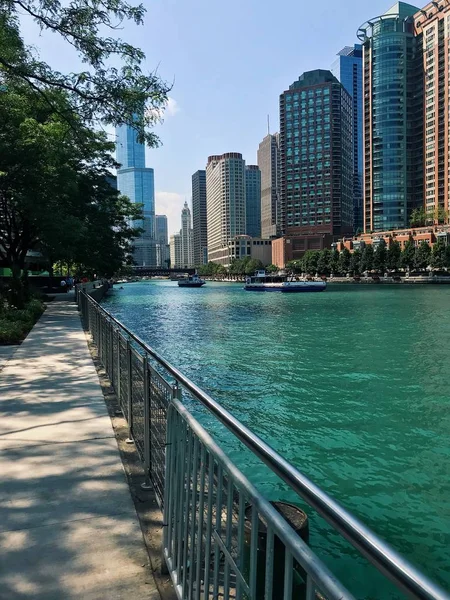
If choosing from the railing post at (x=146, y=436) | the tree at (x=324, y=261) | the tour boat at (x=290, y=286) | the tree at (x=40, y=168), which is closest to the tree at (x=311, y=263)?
the tree at (x=324, y=261)

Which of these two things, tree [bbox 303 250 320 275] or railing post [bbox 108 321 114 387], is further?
tree [bbox 303 250 320 275]

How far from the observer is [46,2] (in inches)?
476

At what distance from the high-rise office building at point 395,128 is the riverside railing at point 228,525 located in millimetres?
182065

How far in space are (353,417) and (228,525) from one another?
31.1ft

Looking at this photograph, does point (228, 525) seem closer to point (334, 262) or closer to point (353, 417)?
point (353, 417)

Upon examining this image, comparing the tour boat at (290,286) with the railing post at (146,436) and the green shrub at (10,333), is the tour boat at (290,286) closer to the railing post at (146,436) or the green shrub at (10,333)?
the green shrub at (10,333)

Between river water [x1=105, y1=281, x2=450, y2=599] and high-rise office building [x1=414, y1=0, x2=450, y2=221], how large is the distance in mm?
147730

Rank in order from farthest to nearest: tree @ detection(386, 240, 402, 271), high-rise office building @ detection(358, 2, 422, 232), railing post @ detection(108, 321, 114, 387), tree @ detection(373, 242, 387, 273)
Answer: high-rise office building @ detection(358, 2, 422, 232) < tree @ detection(373, 242, 387, 273) < tree @ detection(386, 240, 402, 271) < railing post @ detection(108, 321, 114, 387)

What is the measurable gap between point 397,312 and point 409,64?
169m

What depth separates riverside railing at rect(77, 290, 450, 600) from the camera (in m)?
1.58

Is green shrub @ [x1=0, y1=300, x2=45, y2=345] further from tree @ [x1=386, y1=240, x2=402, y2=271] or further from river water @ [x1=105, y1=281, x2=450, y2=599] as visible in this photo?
tree @ [x1=386, y1=240, x2=402, y2=271]

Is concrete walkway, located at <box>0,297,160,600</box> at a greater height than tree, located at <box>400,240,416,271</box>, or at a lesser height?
lesser

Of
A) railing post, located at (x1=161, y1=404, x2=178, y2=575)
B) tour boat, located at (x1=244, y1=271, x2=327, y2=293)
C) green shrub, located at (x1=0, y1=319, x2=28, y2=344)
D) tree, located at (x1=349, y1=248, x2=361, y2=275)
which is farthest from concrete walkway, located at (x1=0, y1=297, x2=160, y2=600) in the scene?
tree, located at (x1=349, y1=248, x2=361, y2=275)

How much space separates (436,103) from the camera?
536ft
